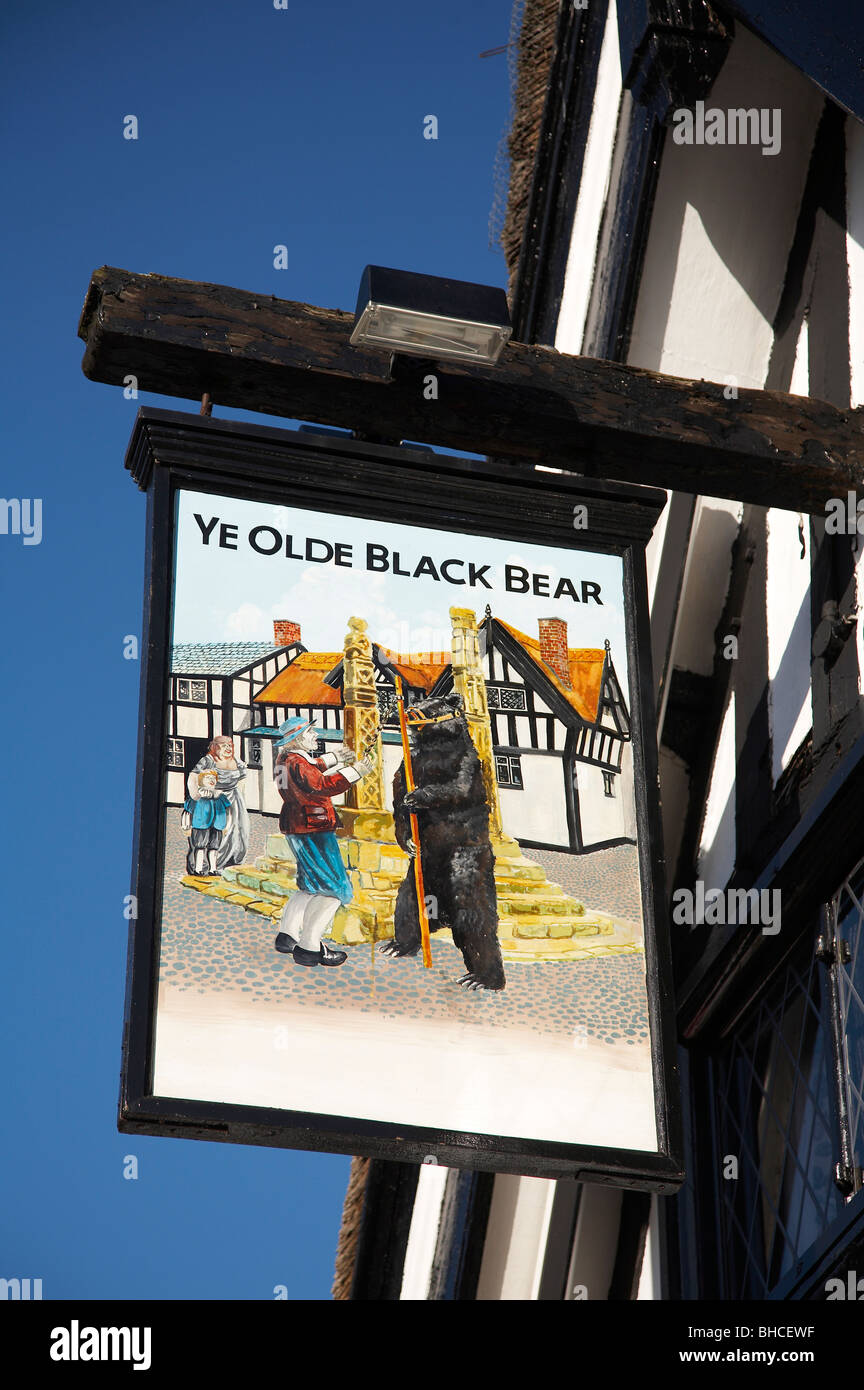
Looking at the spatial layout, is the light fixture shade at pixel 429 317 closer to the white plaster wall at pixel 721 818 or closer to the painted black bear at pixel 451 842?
the painted black bear at pixel 451 842

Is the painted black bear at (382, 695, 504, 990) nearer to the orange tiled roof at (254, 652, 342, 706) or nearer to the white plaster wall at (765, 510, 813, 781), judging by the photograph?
the orange tiled roof at (254, 652, 342, 706)

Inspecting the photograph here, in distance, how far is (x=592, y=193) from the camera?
6.75 metres

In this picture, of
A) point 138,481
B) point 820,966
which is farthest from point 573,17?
point 820,966

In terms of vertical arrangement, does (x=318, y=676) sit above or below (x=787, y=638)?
below

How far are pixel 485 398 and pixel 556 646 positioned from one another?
723mm

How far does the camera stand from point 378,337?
4324 mm

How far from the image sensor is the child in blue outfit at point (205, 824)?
12.1 feet

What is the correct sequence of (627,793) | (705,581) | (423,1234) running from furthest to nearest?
(423,1234) → (705,581) → (627,793)

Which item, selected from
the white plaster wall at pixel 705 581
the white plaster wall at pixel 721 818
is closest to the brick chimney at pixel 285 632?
the white plaster wall at pixel 721 818

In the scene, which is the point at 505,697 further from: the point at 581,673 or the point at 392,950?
the point at 392,950

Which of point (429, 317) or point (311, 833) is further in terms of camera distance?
point (429, 317)

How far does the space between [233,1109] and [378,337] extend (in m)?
2.01

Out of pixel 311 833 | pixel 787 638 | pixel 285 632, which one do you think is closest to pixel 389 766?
pixel 311 833

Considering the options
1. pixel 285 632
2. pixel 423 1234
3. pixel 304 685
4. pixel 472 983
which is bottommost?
pixel 423 1234
